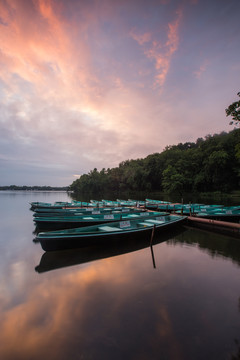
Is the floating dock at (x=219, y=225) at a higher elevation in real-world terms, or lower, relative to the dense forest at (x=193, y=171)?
lower

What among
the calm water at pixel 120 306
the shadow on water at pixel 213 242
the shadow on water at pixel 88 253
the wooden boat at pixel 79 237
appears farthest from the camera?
the shadow on water at pixel 213 242

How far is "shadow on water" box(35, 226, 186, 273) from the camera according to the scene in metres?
7.21

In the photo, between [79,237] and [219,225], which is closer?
[79,237]

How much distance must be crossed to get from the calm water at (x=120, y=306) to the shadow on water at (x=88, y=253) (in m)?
0.05

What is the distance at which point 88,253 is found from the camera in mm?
8164

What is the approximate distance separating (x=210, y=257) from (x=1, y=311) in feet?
26.6

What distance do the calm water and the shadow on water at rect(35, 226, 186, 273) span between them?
49 mm

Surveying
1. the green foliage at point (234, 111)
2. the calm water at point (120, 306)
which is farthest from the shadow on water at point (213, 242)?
the green foliage at point (234, 111)

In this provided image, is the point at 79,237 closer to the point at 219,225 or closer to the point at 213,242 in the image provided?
the point at 213,242

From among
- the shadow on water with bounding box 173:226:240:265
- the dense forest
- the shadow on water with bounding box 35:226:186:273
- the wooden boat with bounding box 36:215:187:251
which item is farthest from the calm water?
the dense forest

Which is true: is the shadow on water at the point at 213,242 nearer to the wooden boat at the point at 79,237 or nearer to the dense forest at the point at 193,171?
the wooden boat at the point at 79,237

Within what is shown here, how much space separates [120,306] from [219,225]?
10570mm

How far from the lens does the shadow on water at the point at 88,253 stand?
7208 mm

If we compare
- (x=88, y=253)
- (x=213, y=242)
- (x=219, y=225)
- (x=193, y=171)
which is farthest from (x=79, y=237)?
(x=193, y=171)
